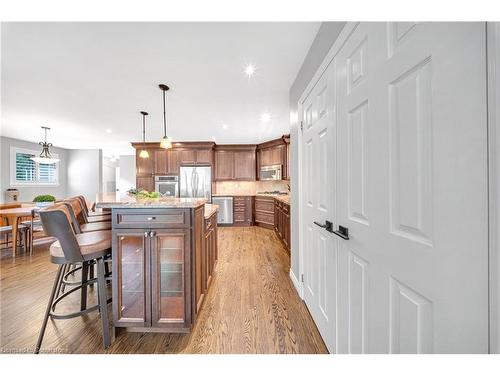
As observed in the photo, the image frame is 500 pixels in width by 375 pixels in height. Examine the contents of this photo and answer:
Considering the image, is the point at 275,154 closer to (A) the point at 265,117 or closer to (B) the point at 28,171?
(A) the point at 265,117

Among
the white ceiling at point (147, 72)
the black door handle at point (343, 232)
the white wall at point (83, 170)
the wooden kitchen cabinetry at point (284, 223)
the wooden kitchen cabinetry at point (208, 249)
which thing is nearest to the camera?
the black door handle at point (343, 232)

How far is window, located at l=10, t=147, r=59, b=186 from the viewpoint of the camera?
5379 mm

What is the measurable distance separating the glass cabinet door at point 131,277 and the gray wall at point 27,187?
6407mm

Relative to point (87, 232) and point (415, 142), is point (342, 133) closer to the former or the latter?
point (415, 142)

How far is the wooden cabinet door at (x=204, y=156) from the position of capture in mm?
5723

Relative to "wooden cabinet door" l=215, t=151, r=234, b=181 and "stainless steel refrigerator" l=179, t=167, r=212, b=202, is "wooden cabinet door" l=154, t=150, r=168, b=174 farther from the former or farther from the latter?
"wooden cabinet door" l=215, t=151, r=234, b=181

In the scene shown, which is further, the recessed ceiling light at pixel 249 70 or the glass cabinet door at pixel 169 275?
the recessed ceiling light at pixel 249 70

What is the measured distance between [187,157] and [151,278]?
15.1 ft

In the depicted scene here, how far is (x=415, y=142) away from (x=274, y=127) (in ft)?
12.6

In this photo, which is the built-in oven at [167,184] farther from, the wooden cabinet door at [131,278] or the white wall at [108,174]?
the wooden cabinet door at [131,278]

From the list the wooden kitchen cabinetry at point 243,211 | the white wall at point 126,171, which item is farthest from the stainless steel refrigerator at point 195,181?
the white wall at point 126,171

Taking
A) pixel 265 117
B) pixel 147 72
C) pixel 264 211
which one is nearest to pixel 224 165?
pixel 264 211

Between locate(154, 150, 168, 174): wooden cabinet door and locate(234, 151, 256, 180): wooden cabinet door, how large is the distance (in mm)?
2050

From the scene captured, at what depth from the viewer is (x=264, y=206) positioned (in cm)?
536
